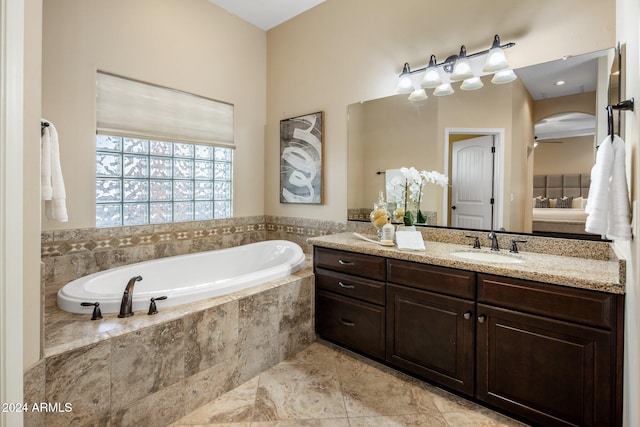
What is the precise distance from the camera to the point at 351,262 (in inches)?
91.4

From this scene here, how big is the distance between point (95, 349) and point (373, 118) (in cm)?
250

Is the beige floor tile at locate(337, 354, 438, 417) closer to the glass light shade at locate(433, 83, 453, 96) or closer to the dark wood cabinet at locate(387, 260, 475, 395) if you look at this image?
the dark wood cabinet at locate(387, 260, 475, 395)

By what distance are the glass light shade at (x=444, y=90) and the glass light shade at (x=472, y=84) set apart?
3.6 inches

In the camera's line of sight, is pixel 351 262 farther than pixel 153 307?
Yes

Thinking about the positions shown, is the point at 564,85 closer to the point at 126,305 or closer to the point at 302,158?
the point at 302,158

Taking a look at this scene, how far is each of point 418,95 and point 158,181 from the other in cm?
237

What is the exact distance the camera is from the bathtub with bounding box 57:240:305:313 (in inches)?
69.4

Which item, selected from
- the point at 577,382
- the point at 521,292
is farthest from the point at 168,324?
the point at 577,382

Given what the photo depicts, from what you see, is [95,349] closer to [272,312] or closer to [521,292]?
[272,312]

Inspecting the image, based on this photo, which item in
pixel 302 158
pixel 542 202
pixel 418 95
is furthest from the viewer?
pixel 302 158

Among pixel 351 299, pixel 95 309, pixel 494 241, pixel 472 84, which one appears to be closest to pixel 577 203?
pixel 494 241

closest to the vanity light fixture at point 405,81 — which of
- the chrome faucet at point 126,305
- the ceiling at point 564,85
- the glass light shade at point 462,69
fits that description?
the glass light shade at point 462,69

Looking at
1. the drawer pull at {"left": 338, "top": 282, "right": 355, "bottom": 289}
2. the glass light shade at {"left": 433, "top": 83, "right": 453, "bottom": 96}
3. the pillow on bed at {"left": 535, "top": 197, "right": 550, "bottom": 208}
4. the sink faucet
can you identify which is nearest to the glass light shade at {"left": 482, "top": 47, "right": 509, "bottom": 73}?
the glass light shade at {"left": 433, "top": 83, "right": 453, "bottom": 96}

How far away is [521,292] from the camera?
1.61 meters
